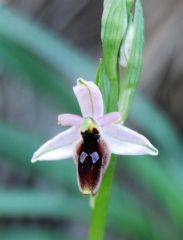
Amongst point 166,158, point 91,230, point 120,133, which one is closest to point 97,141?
point 120,133

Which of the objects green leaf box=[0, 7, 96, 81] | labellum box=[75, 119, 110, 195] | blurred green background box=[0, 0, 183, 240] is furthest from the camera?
green leaf box=[0, 7, 96, 81]

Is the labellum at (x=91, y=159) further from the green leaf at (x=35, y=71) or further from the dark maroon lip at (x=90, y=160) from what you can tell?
the green leaf at (x=35, y=71)

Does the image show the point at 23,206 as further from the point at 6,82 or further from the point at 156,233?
the point at 6,82

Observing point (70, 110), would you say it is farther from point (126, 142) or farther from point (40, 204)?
point (126, 142)

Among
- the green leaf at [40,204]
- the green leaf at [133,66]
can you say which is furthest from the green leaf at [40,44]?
the green leaf at [133,66]

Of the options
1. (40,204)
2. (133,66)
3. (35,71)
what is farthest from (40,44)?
(133,66)

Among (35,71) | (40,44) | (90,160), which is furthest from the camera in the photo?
(40,44)

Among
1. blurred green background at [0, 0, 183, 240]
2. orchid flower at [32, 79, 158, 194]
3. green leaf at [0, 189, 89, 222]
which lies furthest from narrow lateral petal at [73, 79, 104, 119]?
green leaf at [0, 189, 89, 222]

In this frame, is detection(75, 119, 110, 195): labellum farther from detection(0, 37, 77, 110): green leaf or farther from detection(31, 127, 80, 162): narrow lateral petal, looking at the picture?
detection(0, 37, 77, 110): green leaf
